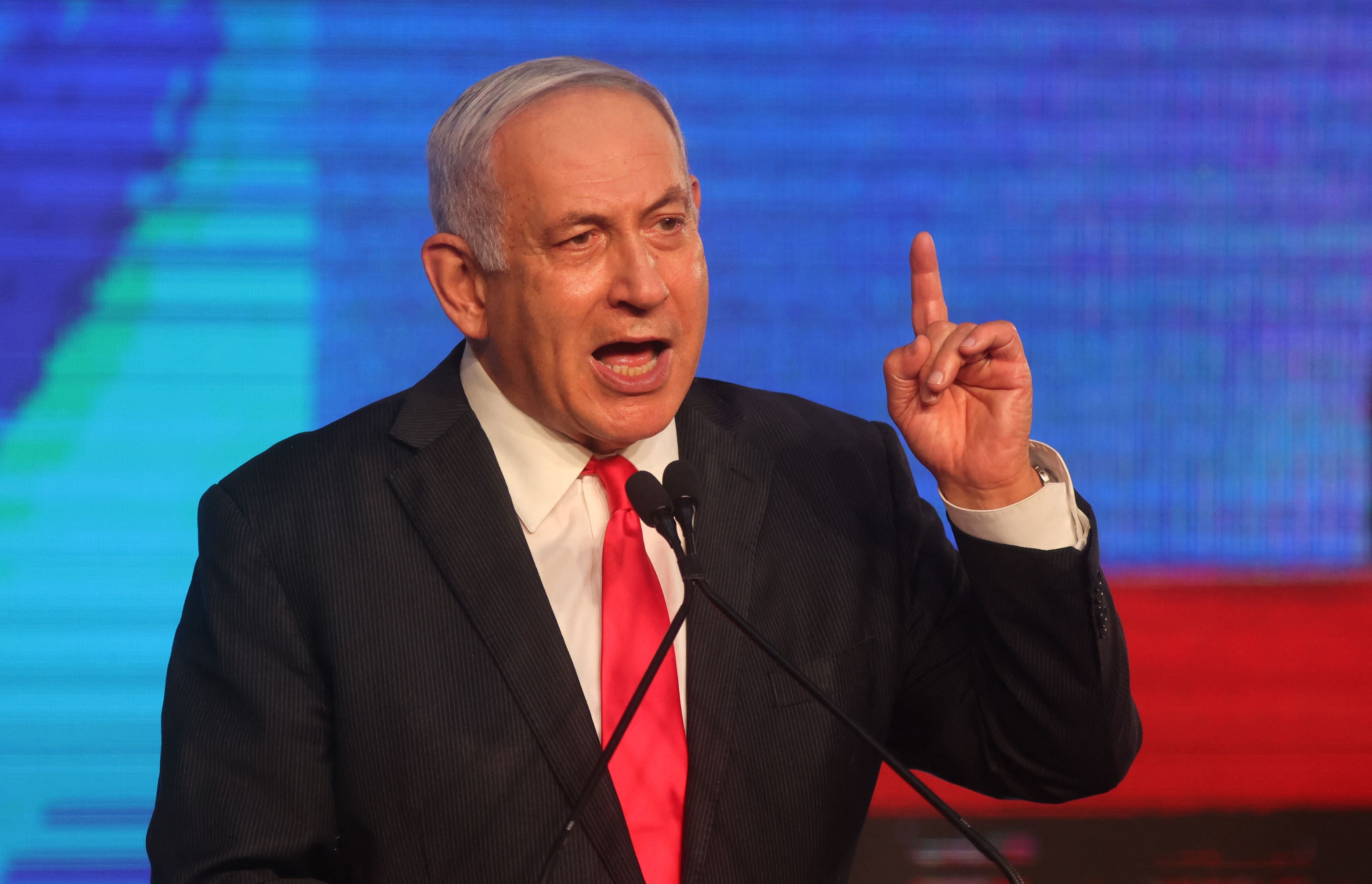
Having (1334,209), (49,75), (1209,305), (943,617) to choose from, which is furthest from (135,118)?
(1334,209)

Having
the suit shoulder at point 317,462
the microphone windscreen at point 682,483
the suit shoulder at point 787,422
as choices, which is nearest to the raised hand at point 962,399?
the suit shoulder at point 787,422

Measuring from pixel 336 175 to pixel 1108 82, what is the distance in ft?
5.00

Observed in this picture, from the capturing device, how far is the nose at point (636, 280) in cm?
147

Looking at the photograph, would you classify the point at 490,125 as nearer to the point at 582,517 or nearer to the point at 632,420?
the point at 632,420

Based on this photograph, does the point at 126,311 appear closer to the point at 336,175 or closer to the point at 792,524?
the point at 336,175

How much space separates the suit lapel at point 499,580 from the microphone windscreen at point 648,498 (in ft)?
0.78

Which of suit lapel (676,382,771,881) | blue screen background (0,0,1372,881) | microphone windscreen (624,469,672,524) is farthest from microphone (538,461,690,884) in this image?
blue screen background (0,0,1372,881)

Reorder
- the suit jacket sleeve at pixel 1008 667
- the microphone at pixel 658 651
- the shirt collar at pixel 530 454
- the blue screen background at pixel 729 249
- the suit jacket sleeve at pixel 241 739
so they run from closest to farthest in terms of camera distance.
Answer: the microphone at pixel 658 651, the suit jacket sleeve at pixel 241 739, the suit jacket sleeve at pixel 1008 667, the shirt collar at pixel 530 454, the blue screen background at pixel 729 249

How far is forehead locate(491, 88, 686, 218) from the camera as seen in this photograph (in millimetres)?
1477

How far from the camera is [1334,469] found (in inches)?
96.6

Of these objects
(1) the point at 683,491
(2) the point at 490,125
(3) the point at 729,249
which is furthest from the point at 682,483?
(3) the point at 729,249

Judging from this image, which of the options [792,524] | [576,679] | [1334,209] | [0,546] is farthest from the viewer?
[1334,209]

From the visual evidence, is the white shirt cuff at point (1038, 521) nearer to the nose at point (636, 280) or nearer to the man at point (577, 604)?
the man at point (577, 604)

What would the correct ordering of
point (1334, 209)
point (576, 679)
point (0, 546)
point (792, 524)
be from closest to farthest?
point (576, 679) < point (792, 524) < point (0, 546) < point (1334, 209)
